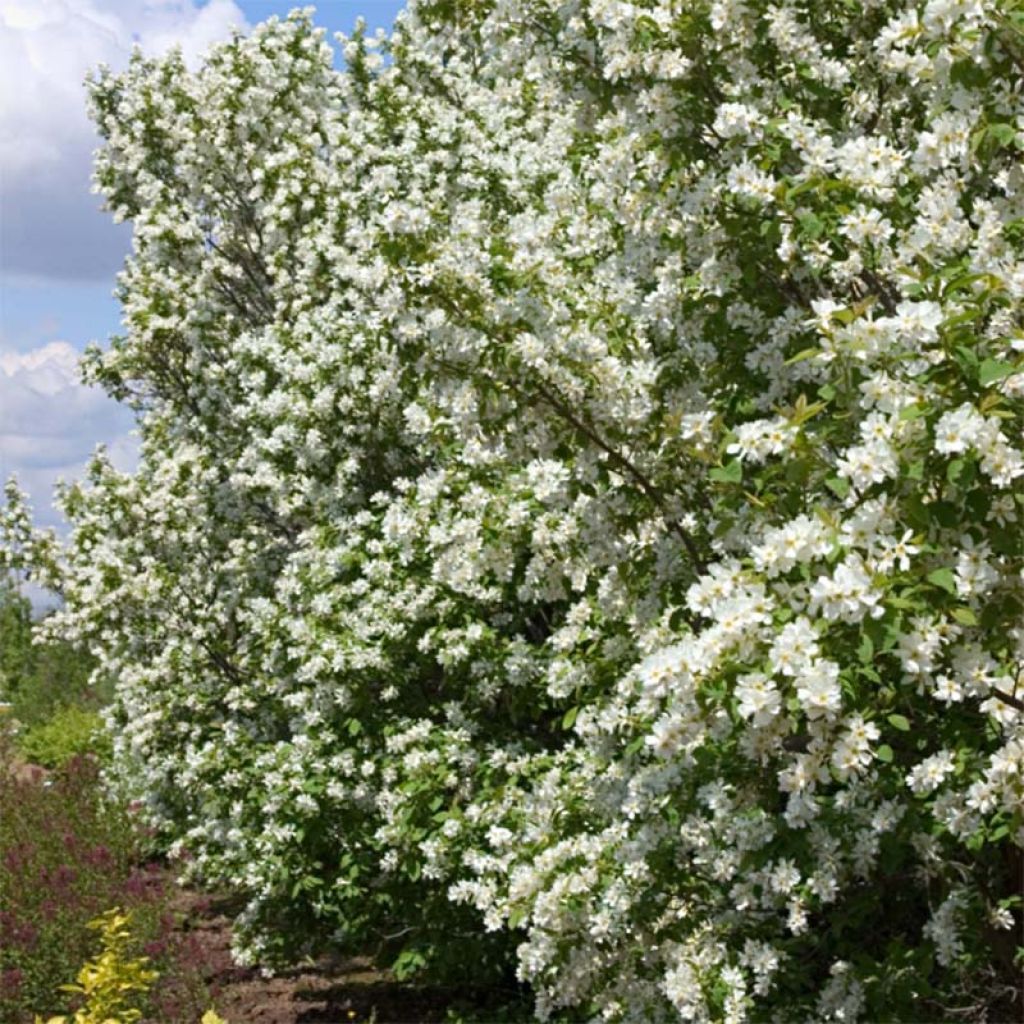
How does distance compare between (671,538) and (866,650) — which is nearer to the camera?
(866,650)

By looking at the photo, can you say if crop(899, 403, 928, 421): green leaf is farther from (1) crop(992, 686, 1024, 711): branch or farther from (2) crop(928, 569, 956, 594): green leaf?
(1) crop(992, 686, 1024, 711): branch

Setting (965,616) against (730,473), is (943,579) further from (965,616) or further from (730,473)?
(730,473)

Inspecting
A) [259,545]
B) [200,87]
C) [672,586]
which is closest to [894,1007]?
[672,586]

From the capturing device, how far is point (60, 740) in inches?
625

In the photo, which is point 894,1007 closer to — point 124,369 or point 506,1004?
point 506,1004

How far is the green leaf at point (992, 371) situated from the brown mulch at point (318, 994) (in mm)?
6225

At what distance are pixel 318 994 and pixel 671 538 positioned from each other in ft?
18.5

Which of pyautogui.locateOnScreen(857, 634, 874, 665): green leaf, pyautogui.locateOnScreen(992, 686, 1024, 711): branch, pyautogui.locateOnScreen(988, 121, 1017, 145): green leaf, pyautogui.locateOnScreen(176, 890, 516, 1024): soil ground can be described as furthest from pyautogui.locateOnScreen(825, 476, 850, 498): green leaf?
pyautogui.locateOnScreen(176, 890, 516, 1024): soil ground

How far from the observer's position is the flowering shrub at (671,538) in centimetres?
341

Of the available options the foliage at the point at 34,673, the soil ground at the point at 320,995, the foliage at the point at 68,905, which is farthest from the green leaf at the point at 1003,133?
the foliage at the point at 34,673

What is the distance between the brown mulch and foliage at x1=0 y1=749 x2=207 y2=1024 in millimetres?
289

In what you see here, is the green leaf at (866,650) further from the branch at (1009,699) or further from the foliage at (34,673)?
the foliage at (34,673)

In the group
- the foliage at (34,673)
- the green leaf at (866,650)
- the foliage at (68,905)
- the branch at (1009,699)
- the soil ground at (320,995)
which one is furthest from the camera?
the foliage at (34,673)

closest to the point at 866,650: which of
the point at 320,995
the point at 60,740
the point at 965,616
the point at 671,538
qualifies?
the point at 965,616
